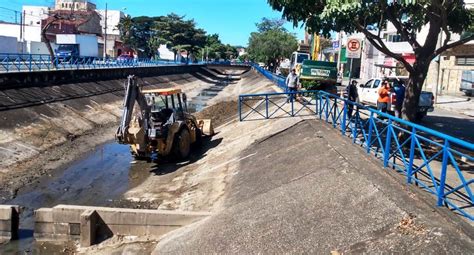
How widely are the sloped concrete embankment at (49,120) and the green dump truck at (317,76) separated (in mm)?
10994

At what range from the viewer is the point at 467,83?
39125 mm

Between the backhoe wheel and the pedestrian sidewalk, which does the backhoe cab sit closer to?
the backhoe wheel

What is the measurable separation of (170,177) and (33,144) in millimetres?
7305

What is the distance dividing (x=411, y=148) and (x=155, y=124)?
9.38 meters

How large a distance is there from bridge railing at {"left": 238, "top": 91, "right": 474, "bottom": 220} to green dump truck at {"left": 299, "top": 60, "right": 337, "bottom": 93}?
523 cm

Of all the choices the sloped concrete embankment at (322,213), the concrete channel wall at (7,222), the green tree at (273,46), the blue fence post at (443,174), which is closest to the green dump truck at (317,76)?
the sloped concrete embankment at (322,213)

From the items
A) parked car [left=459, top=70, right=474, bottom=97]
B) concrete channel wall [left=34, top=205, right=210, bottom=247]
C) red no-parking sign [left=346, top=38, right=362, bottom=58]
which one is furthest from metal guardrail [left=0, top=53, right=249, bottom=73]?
parked car [left=459, top=70, right=474, bottom=97]

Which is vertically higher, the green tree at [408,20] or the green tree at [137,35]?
the green tree at [137,35]

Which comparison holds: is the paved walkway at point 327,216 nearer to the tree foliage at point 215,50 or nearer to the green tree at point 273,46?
the green tree at point 273,46

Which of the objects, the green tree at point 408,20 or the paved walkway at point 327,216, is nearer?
the paved walkway at point 327,216

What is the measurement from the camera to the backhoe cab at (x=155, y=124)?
15117 mm

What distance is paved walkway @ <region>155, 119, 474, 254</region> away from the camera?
6.57 metres

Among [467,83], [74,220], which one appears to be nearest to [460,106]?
[467,83]

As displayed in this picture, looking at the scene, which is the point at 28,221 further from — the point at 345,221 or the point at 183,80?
the point at 183,80
